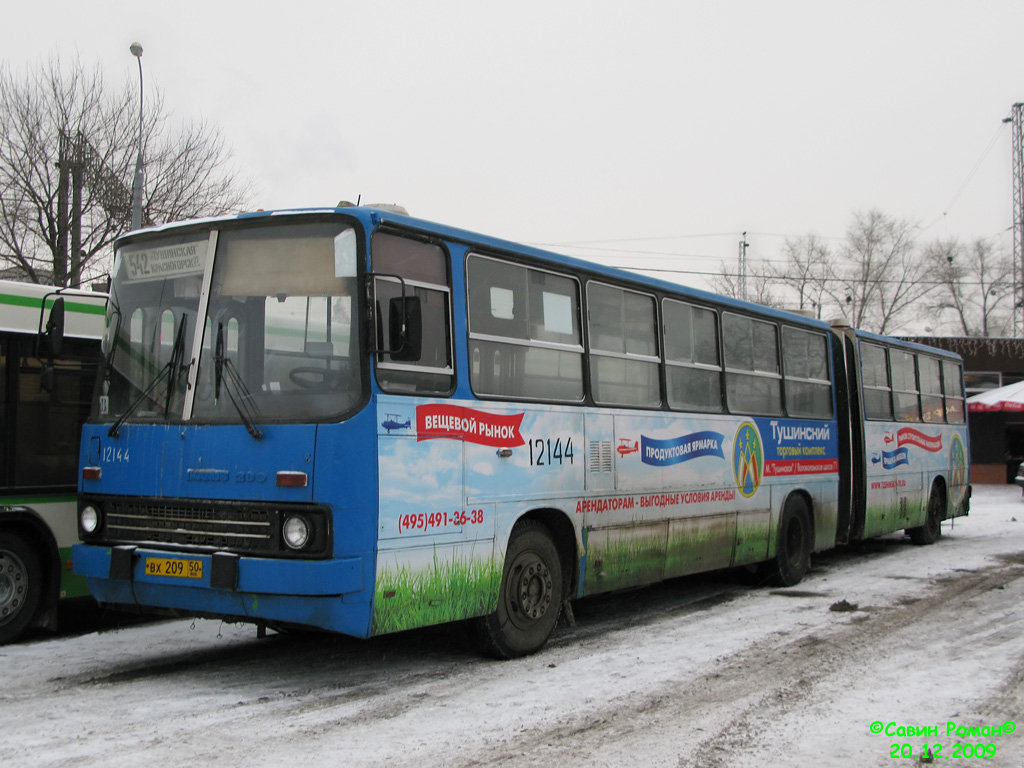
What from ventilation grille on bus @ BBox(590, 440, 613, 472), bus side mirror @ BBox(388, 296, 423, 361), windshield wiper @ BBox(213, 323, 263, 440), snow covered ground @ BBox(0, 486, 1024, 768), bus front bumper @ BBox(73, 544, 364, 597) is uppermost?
bus side mirror @ BBox(388, 296, 423, 361)

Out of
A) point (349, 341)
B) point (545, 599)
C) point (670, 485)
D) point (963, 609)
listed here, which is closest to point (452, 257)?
point (349, 341)

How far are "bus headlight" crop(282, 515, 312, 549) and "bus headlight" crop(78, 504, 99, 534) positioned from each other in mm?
1712

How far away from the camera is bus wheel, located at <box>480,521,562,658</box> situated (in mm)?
7617

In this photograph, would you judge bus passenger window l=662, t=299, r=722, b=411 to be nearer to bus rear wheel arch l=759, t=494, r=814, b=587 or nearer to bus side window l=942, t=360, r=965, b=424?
bus rear wheel arch l=759, t=494, r=814, b=587

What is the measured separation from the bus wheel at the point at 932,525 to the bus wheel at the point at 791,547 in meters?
4.87

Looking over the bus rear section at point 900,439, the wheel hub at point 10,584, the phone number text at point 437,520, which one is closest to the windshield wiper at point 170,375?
the phone number text at point 437,520

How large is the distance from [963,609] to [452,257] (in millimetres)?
6248

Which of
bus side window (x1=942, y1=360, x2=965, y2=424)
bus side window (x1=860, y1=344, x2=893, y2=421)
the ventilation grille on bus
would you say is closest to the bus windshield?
the ventilation grille on bus

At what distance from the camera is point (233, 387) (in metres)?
6.76

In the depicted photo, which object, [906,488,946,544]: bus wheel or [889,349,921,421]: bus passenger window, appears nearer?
[889,349,921,421]: bus passenger window

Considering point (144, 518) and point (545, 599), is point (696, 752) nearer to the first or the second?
point (545, 599)

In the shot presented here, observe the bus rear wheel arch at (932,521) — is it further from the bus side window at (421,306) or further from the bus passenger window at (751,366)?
the bus side window at (421,306)

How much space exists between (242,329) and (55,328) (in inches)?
72.5

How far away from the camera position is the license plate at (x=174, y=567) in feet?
21.6
